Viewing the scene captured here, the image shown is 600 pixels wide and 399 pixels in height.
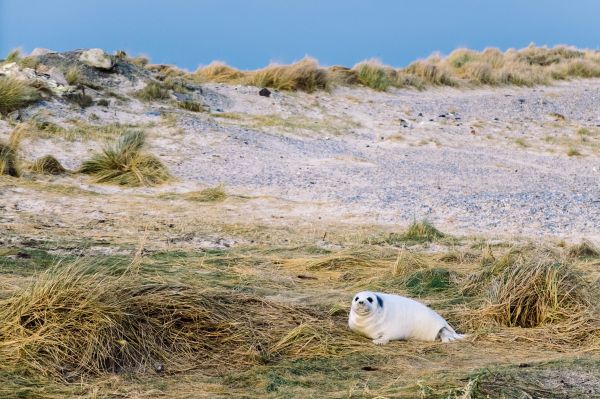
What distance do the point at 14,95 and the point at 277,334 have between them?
9.47 m

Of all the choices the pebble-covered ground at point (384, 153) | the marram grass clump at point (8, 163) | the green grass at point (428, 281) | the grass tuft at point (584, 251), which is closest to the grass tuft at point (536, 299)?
the green grass at point (428, 281)

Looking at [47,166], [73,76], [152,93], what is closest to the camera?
[47,166]

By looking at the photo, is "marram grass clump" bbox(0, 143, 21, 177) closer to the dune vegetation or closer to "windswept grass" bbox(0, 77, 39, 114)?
"windswept grass" bbox(0, 77, 39, 114)

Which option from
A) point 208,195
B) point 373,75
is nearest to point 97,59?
point 208,195

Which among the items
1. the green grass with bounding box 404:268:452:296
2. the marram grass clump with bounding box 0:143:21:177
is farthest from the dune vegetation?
the green grass with bounding box 404:268:452:296

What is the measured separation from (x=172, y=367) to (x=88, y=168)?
23.3 feet

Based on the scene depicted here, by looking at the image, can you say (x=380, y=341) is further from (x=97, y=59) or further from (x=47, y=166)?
(x=97, y=59)

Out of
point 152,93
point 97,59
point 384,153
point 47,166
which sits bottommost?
point 47,166

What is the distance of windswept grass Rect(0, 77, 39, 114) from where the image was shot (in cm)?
1268

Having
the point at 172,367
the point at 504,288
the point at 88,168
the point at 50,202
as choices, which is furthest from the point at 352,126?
the point at 172,367

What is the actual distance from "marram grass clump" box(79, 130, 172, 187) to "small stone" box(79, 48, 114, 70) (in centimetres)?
471

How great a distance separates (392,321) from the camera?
4742 mm

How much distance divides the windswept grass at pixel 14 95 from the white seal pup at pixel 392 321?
9365mm

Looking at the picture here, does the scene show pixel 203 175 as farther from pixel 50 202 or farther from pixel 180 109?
pixel 180 109
